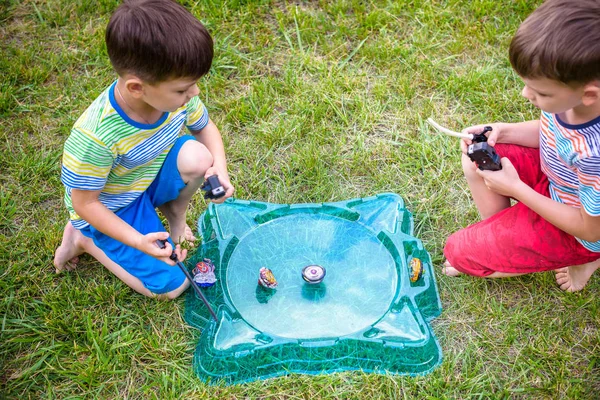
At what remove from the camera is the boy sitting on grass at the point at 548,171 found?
1.48 metres

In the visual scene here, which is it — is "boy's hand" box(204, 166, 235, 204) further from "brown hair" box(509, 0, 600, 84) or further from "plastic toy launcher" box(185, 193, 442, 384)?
"brown hair" box(509, 0, 600, 84)

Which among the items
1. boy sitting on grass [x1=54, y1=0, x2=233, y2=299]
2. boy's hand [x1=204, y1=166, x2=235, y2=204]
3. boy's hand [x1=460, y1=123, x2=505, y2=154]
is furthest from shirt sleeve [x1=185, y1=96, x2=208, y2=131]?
boy's hand [x1=460, y1=123, x2=505, y2=154]

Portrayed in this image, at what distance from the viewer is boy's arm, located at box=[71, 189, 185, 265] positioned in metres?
1.72

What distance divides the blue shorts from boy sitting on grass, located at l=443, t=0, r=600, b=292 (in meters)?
0.93

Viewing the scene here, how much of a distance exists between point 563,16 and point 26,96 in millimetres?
2183

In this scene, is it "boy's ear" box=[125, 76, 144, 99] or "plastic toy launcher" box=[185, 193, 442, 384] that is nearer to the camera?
"boy's ear" box=[125, 76, 144, 99]

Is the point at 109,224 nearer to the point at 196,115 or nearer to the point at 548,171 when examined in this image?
the point at 196,115

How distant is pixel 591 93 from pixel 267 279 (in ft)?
3.65

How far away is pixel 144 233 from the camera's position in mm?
1965

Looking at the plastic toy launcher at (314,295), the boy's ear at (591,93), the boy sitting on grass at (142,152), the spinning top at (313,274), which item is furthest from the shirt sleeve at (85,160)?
the boy's ear at (591,93)

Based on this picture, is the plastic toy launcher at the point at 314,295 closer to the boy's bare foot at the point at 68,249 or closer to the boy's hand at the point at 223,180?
the boy's hand at the point at 223,180

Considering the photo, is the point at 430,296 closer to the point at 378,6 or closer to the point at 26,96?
the point at 378,6

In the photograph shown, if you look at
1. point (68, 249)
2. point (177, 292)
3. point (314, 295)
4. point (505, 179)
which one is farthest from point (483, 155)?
point (68, 249)

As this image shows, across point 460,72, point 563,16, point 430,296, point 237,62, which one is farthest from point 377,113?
point 563,16
